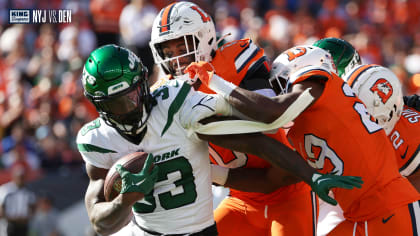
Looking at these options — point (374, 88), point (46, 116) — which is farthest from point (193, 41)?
point (46, 116)

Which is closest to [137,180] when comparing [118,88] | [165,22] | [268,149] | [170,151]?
[170,151]

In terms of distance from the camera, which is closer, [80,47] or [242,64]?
[242,64]

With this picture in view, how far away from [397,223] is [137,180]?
1659mm

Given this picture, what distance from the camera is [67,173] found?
957cm

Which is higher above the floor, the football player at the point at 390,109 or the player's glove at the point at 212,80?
the player's glove at the point at 212,80

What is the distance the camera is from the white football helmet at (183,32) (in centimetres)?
473

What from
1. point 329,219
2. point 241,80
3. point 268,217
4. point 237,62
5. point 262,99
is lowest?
point 329,219

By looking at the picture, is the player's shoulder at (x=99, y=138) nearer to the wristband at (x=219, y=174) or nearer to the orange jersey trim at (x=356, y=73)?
the wristband at (x=219, y=174)

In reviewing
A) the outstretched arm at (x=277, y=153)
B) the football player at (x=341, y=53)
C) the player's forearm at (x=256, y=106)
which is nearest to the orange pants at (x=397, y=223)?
the outstretched arm at (x=277, y=153)

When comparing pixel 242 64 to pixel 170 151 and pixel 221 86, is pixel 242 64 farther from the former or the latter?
pixel 170 151

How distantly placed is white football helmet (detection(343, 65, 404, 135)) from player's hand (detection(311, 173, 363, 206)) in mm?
965

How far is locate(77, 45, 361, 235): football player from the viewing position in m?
3.78

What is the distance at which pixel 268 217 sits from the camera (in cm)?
464

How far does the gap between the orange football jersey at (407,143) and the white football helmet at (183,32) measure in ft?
4.89
